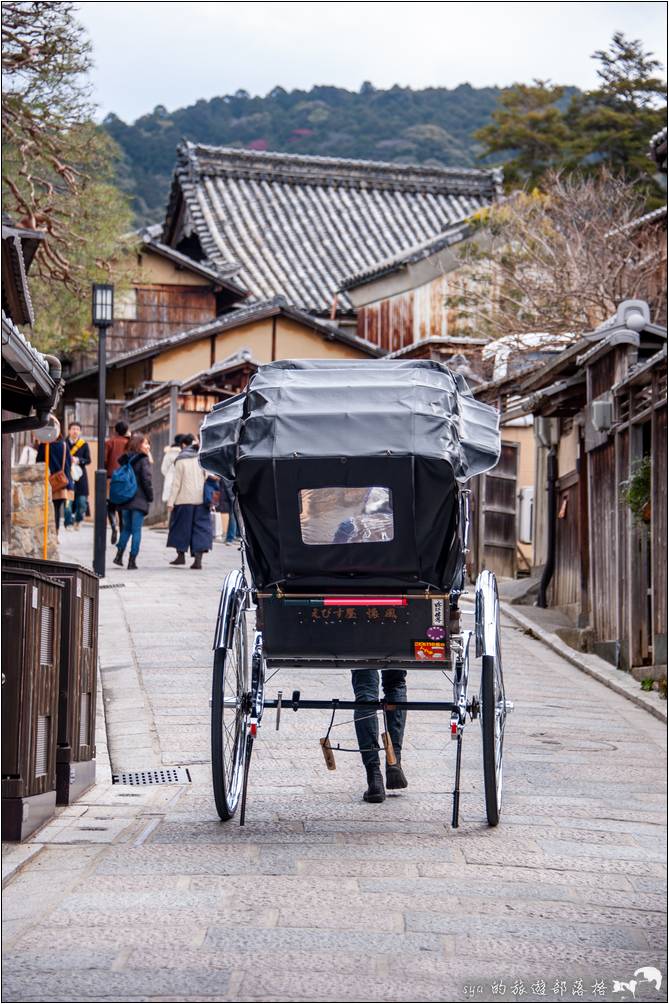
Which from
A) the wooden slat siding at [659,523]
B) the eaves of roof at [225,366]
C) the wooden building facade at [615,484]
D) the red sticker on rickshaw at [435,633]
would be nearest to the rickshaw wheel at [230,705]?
the red sticker on rickshaw at [435,633]

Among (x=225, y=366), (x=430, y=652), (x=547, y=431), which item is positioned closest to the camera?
(x=430, y=652)

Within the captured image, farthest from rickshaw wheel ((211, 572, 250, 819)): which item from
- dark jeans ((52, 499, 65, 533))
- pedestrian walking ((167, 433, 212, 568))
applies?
dark jeans ((52, 499, 65, 533))

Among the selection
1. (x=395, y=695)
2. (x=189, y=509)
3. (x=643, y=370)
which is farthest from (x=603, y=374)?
(x=395, y=695)

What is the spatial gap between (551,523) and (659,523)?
8.22 m

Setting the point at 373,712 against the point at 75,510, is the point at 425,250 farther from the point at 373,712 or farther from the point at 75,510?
the point at 373,712

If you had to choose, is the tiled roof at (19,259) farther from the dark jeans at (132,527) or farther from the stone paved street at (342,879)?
the stone paved street at (342,879)

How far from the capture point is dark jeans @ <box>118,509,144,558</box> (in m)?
19.9

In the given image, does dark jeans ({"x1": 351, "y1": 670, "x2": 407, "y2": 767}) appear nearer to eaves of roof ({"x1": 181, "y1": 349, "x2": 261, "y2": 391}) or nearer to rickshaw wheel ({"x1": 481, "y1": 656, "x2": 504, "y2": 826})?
rickshaw wheel ({"x1": 481, "y1": 656, "x2": 504, "y2": 826})

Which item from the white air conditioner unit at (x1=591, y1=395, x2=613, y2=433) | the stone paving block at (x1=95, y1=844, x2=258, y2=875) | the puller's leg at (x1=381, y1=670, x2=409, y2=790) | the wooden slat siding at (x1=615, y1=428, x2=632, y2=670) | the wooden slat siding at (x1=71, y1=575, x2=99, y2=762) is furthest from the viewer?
the white air conditioner unit at (x1=591, y1=395, x2=613, y2=433)

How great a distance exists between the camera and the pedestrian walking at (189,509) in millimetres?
19578

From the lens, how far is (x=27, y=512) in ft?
59.7

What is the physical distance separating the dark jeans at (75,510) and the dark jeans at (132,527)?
8162 millimetres

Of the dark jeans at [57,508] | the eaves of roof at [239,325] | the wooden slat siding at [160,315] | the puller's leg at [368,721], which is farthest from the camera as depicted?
the wooden slat siding at [160,315]

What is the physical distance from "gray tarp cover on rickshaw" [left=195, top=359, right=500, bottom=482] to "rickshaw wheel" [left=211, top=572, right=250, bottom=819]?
0.73 m
